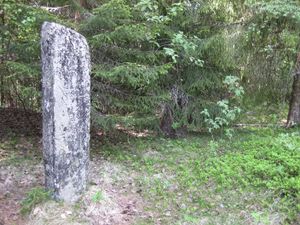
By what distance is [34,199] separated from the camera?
478 centimetres

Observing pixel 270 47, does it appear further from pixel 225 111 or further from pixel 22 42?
pixel 22 42

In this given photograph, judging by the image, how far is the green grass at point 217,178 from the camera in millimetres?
4918

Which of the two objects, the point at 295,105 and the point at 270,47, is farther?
the point at 295,105

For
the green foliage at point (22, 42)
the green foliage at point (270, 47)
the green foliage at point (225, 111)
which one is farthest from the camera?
the green foliage at point (270, 47)

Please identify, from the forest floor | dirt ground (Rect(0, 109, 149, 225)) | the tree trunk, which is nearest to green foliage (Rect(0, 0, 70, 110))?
dirt ground (Rect(0, 109, 149, 225))

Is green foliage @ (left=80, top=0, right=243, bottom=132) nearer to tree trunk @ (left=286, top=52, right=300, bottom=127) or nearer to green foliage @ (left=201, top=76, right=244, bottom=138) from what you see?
green foliage @ (left=201, top=76, right=244, bottom=138)

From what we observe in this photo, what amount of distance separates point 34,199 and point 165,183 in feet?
6.48

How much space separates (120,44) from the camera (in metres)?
6.46

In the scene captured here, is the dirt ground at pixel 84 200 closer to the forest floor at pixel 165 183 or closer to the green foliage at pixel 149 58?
the forest floor at pixel 165 183

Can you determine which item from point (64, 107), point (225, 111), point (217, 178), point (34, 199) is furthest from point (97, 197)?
point (225, 111)

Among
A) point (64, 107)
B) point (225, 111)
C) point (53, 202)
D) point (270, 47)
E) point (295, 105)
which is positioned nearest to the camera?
point (64, 107)

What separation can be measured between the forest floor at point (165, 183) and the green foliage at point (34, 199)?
0.01 meters

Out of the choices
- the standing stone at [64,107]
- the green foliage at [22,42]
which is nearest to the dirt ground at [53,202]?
the standing stone at [64,107]

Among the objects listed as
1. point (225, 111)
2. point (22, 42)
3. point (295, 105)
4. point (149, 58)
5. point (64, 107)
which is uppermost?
point (22, 42)
